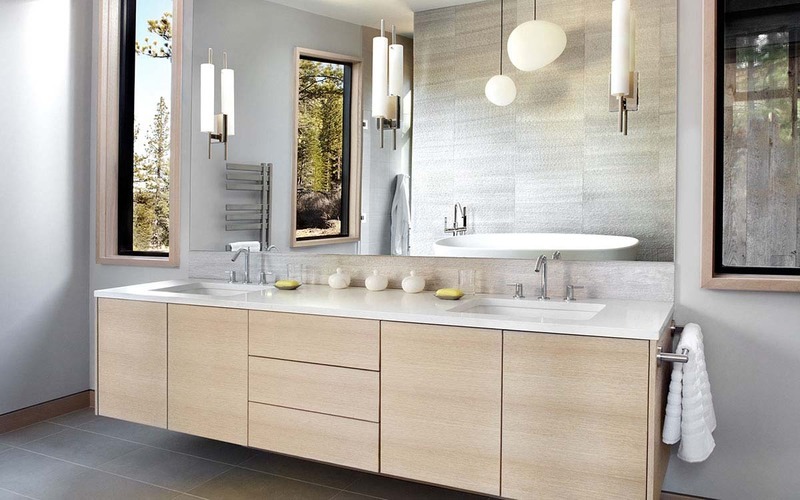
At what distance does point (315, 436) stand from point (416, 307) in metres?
0.62

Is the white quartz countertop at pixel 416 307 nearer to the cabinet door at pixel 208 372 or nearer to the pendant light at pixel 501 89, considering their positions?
the cabinet door at pixel 208 372

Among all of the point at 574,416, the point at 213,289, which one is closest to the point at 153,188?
the point at 213,289

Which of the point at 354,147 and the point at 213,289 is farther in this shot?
the point at 213,289

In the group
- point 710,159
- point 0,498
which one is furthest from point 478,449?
point 0,498

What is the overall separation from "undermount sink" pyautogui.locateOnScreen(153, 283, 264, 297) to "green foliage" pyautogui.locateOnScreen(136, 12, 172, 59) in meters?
1.42

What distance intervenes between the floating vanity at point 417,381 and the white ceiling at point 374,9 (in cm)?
123

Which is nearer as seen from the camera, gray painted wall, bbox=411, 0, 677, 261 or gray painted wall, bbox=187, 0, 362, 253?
gray painted wall, bbox=411, 0, 677, 261

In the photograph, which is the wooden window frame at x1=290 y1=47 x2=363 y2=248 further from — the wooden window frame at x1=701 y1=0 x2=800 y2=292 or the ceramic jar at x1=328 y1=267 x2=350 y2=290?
the wooden window frame at x1=701 y1=0 x2=800 y2=292

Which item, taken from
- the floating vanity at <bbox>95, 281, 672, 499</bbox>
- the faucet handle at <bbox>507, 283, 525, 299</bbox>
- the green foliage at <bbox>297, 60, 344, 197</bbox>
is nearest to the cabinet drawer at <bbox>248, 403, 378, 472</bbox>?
the floating vanity at <bbox>95, 281, 672, 499</bbox>

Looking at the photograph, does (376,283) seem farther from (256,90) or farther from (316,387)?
(256,90)

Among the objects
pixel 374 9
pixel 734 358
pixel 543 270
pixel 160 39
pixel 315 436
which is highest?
pixel 160 39

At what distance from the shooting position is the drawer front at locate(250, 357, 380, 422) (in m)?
2.27

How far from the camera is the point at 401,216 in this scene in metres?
2.85

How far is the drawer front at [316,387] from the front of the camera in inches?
89.3
